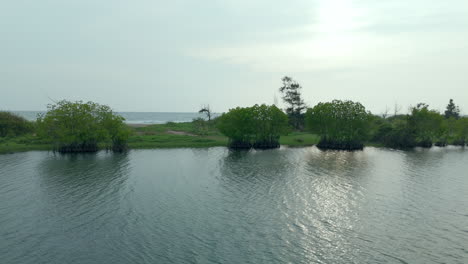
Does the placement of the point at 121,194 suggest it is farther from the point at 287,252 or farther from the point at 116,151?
the point at 116,151

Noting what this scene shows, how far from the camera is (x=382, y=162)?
51.1 meters

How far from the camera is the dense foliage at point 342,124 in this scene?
6812 cm

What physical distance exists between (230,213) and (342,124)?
164ft

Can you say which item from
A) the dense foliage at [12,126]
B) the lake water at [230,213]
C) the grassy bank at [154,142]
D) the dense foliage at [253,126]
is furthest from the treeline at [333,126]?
the dense foliage at [12,126]

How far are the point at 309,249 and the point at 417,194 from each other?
18.6 meters

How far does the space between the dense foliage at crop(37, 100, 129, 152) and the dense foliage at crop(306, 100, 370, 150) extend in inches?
1688

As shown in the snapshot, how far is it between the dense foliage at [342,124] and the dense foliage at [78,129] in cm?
4288

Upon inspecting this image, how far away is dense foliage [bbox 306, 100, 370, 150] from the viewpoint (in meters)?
68.1

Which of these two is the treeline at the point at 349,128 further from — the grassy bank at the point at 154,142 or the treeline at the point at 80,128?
the treeline at the point at 80,128

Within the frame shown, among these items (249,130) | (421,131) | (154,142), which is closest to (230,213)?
(249,130)

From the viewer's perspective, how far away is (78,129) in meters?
57.9

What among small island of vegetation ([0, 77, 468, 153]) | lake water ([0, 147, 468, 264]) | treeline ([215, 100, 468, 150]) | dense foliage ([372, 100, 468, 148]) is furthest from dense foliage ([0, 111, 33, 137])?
dense foliage ([372, 100, 468, 148])

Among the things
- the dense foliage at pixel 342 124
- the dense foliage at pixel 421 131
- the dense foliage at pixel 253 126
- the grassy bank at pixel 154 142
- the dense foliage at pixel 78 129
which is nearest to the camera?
the dense foliage at pixel 78 129

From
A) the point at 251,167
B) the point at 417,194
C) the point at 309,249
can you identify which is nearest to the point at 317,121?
the point at 251,167
